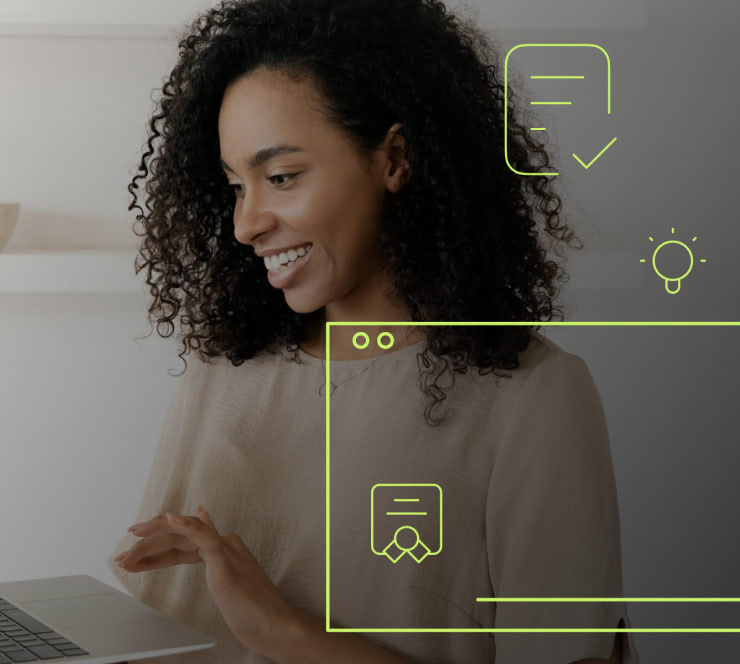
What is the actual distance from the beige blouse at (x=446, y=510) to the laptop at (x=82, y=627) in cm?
8

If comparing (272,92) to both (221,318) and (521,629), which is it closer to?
(221,318)

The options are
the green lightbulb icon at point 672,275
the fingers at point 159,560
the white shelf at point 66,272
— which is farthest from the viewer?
the white shelf at point 66,272

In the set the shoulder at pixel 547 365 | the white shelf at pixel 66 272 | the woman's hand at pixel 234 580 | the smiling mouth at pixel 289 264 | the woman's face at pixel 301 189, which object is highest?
the white shelf at pixel 66 272

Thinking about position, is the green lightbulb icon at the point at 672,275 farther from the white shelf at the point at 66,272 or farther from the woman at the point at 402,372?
the white shelf at the point at 66,272

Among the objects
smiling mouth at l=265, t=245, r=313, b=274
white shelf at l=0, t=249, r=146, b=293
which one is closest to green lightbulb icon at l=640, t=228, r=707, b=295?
smiling mouth at l=265, t=245, r=313, b=274

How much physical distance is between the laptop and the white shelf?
44cm

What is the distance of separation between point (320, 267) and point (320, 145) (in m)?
0.08

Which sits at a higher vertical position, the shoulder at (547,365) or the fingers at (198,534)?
the shoulder at (547,365)

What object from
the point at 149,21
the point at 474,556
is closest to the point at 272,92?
the point at 474,556

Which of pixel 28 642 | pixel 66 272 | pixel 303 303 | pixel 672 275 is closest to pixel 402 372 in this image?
pixel 303 303

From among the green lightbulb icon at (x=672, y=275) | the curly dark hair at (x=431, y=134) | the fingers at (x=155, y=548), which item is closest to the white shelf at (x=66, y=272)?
the curly dark hair at (x=431, y=134)

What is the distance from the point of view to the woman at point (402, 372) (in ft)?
2.06

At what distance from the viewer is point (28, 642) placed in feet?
2.10

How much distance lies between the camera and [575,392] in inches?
26.1
